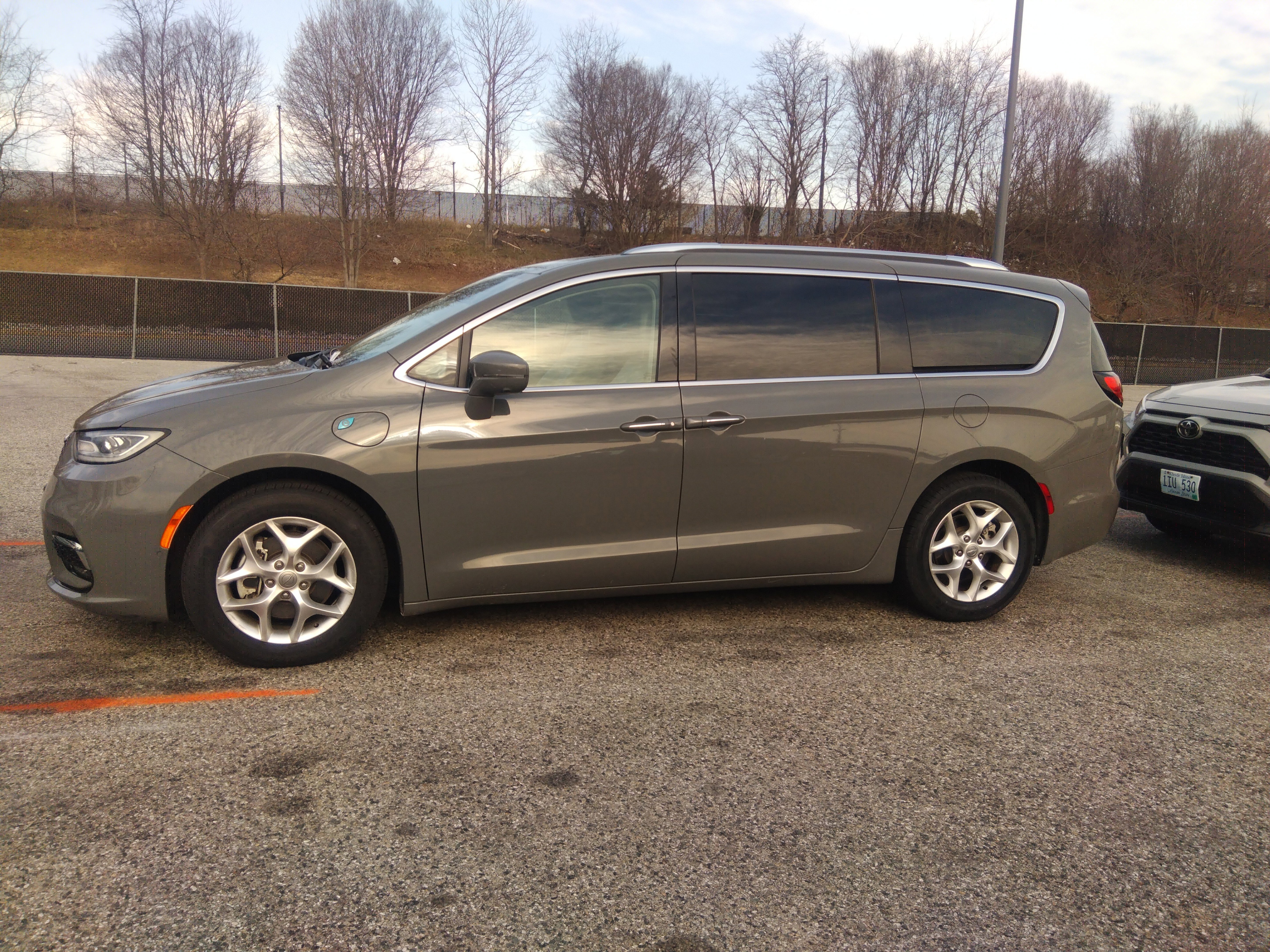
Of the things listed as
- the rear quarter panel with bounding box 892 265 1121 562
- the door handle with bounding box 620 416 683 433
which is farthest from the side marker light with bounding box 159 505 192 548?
the rear quarter panel with bounding box 892 265 1121 562

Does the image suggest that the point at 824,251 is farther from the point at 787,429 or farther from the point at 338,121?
the point at 338,121

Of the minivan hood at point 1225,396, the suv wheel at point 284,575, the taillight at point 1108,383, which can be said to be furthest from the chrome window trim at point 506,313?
the minivan hood at point 1225,396

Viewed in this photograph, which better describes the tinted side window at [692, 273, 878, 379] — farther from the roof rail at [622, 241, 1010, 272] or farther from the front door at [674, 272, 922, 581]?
the roof rail at [622, 241, 1010, 272]

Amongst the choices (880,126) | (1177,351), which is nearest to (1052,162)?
(880,126)

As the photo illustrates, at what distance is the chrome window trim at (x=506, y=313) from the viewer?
388 cm

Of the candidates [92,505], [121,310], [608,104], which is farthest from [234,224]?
[92,505]

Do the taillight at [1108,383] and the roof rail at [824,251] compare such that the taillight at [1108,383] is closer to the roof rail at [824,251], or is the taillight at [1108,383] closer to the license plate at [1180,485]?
the roof rail at [824,251]

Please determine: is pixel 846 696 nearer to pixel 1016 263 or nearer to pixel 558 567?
pixel 558 567

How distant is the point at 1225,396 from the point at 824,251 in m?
3.26

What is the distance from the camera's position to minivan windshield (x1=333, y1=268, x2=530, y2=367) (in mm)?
4082

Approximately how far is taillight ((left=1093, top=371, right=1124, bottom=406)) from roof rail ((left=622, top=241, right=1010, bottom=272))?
743mm

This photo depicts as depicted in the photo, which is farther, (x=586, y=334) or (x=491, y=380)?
(x=586, y=334)

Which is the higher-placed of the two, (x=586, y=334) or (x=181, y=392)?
(x=586, y=334)

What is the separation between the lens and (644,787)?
293cm
